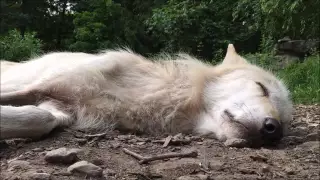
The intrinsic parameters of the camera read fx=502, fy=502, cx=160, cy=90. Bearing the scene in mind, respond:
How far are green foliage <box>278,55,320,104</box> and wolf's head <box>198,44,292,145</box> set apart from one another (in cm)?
300

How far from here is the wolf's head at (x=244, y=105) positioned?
127 inches

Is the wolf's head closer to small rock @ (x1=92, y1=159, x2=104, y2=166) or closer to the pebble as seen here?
the pebble

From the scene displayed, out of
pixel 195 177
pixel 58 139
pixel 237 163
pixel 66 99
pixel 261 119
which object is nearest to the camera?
pixel 195 177

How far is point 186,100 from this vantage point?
12.4ft

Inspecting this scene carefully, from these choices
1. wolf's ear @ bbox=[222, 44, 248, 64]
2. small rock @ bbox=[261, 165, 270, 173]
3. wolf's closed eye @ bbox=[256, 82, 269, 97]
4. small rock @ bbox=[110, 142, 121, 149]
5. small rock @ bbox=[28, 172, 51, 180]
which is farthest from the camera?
wolf's ear @ bbox=[222, 44, 248, 64]

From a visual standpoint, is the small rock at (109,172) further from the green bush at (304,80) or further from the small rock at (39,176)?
the green bush at (304,80)

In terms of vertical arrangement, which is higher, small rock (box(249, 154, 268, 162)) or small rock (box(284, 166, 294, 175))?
small rock (box(249, 154, 268, 162))

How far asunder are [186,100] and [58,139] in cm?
115

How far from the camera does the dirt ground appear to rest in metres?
2.29

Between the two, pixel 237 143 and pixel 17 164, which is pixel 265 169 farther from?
pixel 17 164

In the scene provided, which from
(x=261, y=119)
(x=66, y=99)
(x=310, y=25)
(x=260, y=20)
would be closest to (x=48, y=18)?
(x=260, y=20)

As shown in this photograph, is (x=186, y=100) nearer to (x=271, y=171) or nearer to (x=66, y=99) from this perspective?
(x=66, y=99)

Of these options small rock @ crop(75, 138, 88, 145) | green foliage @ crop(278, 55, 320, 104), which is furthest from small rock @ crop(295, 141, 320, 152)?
green foliage @ crop(278, 55, 320, 104)

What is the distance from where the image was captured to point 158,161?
102 inches
